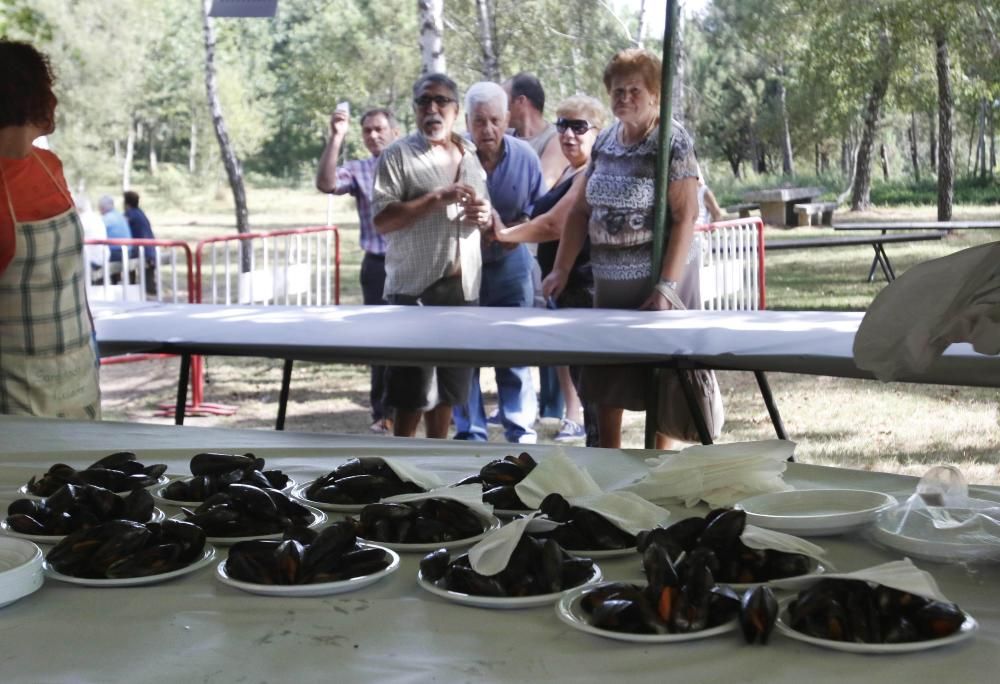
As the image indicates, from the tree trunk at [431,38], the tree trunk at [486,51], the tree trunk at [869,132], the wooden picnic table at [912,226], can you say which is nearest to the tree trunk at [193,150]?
the tree trunk at [486,51]

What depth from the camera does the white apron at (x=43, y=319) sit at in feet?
7.68

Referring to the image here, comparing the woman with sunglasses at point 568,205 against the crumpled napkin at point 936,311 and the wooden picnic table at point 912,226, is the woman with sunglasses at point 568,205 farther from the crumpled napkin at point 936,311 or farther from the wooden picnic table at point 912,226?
the wooden picnic table at point 912,226

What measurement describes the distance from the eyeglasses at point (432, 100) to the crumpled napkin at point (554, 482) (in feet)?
8.91

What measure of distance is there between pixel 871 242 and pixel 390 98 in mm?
15160

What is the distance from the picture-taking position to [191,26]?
26.8 meters

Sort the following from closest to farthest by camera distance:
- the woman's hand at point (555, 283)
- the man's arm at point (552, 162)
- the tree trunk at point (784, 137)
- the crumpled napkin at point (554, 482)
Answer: the crumpled napkin at point (554, 482) → the woman's hand at point (555, 283) → the man's arm at point (552, 162) → the tree trunk at point (784, 137)

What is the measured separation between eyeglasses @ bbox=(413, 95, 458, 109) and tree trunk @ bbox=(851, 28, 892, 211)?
11.8 ft

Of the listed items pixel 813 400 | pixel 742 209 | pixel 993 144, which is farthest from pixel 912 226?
pixel 742 209

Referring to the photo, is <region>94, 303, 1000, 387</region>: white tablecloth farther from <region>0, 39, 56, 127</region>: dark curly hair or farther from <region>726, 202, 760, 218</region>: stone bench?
<region>726, 202, 760, 218</region>: stone bench

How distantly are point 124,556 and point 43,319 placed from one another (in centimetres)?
139

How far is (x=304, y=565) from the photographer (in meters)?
1.11

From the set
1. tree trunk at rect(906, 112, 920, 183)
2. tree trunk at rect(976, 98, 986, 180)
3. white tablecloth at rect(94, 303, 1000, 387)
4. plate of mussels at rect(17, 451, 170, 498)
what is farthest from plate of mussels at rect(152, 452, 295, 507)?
tree trunk at rect(906, 112, 920, 183)

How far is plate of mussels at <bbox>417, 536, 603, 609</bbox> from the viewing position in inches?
41.6

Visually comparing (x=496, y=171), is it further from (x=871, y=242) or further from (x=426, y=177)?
(x=871, y=242)
